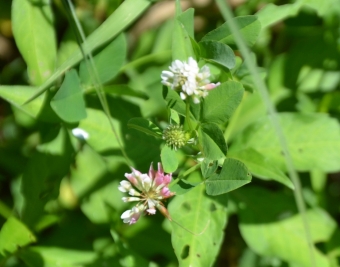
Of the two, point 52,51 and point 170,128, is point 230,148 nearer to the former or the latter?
point 170,128

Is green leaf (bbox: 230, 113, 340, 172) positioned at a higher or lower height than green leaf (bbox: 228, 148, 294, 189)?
lower

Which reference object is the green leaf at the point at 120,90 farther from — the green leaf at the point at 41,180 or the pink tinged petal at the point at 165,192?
the pink tinged petal at the point at 165,192

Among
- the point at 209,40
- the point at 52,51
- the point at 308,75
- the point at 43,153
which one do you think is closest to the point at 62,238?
the point at 43,153

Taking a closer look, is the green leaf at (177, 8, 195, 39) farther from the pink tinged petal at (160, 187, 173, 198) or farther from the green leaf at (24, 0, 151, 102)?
the pink tinged petal at (160, 187, 173, 198)

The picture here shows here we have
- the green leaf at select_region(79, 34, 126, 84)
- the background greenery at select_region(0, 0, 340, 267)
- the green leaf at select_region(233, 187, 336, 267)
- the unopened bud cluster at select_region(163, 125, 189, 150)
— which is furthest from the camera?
the green leaf at select_region(233, 187, 336, 267)

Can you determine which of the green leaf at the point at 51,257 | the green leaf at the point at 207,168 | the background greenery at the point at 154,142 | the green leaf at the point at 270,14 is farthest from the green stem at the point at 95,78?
the green leaf at the point at 270,14

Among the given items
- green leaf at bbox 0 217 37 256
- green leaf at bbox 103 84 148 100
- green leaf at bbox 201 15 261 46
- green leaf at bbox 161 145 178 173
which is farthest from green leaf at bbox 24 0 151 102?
green leaf at bbox 0 217 37 256

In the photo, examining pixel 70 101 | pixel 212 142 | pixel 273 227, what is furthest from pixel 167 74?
pixel 273 227
